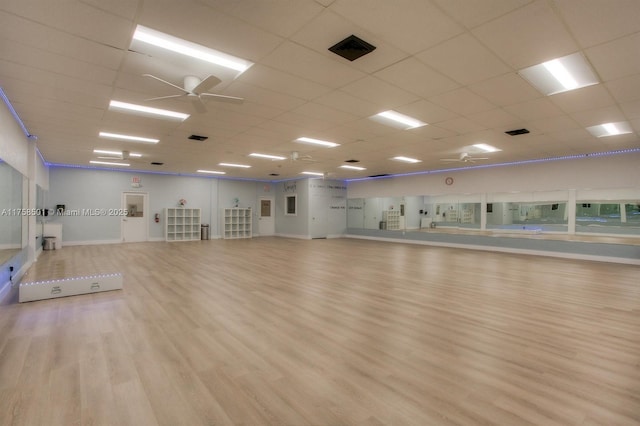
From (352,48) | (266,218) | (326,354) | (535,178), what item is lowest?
(326,354)

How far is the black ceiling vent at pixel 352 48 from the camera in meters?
2.96

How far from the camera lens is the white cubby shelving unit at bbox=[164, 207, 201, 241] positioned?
43.4ft

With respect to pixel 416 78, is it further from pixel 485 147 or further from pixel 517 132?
pixel 485 147

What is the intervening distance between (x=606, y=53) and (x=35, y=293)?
7.74 meters

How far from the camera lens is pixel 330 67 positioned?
3514 millimetres

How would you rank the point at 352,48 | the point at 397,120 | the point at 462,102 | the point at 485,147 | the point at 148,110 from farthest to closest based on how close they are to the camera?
1. the point at 485,147
2. the point at 397,120
3. the point at 148,110
4. the point at 462,102
5. the point at 352,48

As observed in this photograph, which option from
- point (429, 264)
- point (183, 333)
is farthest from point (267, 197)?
point (183, 333)

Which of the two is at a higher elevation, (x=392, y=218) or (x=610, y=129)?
(x=610, y=129)

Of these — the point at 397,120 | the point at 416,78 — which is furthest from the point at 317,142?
the point at 416,78

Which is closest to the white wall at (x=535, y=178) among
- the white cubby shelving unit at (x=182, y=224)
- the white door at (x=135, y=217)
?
the white cubby shelving unit at (x=182, y=224)

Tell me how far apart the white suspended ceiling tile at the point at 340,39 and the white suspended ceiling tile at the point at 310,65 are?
0.30ft

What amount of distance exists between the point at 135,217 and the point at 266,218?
5.96 meters

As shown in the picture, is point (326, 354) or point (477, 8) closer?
point (477, 8)

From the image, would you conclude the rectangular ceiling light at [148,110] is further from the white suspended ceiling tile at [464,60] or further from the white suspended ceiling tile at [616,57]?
the white suspended ceiling tile at [616,57]
